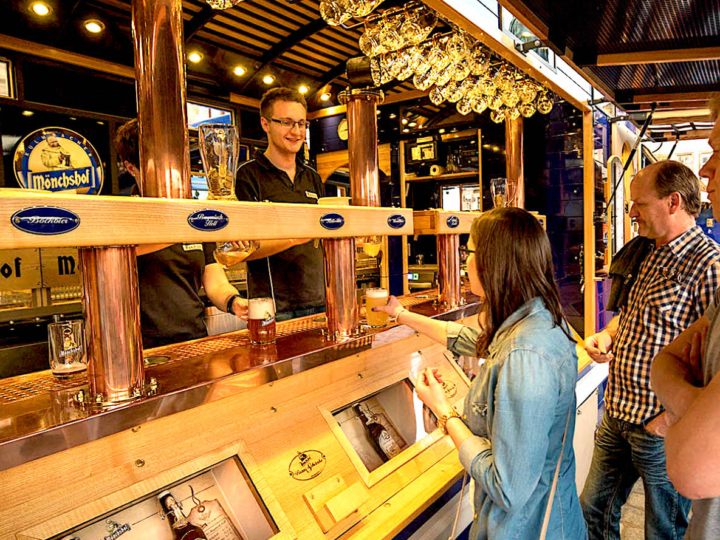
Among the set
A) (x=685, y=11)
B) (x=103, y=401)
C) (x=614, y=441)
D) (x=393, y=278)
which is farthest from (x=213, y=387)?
(x=393, y=278)

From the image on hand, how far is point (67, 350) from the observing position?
1.17m

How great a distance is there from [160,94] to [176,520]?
0.86m

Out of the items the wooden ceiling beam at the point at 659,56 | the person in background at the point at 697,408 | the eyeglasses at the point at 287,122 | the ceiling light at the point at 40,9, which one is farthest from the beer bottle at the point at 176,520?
the ceiling light at the point at 40,9

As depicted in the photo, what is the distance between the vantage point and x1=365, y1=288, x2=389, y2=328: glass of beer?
180 centimetres

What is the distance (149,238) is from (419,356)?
123 cm

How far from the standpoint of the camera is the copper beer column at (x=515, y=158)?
308 centimetres

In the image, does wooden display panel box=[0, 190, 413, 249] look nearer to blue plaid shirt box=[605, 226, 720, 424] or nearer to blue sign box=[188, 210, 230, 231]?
blue sign box=[188, 210, 230, 231]

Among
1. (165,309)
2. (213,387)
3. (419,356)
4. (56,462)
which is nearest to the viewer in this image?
(56,462)

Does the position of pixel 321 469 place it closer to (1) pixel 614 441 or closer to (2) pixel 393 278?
(1) pixel 614 441

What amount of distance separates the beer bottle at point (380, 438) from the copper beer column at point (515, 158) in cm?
185

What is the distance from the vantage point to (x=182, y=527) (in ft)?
3.39

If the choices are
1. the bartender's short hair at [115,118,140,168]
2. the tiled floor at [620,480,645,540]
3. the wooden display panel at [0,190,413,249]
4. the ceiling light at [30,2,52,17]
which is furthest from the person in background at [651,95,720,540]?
the ceiling light at [30,2,52,17]

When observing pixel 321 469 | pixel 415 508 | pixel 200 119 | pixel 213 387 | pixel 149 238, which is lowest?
pixel 415 508

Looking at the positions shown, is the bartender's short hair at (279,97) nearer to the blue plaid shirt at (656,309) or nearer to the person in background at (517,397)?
the person in background at (517,397)
